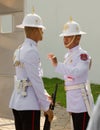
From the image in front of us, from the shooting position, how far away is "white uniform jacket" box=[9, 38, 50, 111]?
362cm

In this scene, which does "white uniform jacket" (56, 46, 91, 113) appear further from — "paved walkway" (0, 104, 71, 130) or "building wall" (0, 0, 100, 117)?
"building wall" (0, 0, 100, 117)

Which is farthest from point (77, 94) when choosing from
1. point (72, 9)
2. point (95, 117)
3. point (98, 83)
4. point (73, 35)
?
point (72, 9)

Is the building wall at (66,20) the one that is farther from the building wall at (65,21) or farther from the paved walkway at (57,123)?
the paved walkway at (57,123)

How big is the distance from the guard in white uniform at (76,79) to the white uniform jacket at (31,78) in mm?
476

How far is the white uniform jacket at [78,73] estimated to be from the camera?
4.11m

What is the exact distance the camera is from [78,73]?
13.4 feet

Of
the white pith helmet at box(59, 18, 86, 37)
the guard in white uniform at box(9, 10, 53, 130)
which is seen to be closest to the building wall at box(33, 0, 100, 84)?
the white pith helmet at box(59, 18, 86, 37)

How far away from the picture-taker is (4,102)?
6.62 metres

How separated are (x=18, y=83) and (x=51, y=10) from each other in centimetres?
945

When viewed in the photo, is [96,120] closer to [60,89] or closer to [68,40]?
[68,40]

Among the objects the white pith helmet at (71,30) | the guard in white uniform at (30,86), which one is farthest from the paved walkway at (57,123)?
the guard in white uniform at (30,86)

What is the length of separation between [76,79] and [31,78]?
2.10 ft

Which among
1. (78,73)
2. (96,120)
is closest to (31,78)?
(78,73)

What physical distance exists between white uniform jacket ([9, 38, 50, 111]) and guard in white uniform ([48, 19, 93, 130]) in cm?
48
